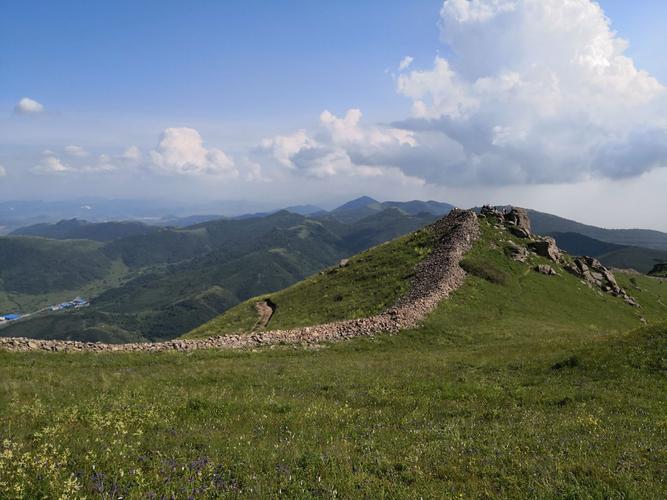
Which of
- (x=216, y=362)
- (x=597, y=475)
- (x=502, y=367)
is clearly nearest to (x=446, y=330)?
(x=502, y=367)

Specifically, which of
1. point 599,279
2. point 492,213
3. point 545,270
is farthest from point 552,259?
point 492,213

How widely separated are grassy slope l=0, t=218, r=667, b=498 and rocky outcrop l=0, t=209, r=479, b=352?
3.49 metres

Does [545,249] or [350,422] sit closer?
[350,422]

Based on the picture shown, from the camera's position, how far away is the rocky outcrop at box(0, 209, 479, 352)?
113 feet

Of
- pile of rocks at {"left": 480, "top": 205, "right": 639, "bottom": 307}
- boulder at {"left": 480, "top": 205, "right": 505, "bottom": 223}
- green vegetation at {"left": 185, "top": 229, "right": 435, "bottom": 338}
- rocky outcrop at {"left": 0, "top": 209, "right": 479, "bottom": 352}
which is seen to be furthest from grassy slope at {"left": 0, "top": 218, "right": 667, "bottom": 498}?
boulder at {"left": 480, "top": 205, "right": 505, "bottom": 223}

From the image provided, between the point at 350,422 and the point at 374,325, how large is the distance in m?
26.4

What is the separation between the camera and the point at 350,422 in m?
14.7

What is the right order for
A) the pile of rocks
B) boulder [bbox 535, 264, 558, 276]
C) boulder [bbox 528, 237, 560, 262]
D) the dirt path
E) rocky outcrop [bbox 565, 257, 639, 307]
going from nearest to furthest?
the dirt path
boulder [bbox 535, 264, 558, 276]
the pile of rocks
rocky outcrop [bbox 565, 257, 639, 307]
boulder [bbox 528, 237, 560, 262]

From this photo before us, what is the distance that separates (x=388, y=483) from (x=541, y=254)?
6832 centimetres

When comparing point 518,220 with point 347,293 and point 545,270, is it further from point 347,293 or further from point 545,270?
point 347,293

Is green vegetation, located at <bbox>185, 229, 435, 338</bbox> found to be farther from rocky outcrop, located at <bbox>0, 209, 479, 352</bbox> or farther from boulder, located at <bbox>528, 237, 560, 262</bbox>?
boulder, located at <bbox>528, 237, 560, 262</bbox>

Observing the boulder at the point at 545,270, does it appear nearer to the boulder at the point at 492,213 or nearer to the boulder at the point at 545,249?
the boulder at the point at 545,249

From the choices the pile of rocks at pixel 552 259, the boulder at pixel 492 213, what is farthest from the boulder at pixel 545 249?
the boulder at pixel 492 213

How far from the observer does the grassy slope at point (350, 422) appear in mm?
9277
